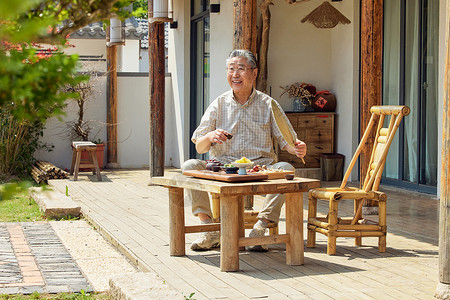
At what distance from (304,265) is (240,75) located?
1.36m

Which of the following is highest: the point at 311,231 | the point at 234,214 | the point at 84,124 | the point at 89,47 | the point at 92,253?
the point at 89,47

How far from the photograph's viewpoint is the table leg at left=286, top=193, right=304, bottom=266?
13.8 feet

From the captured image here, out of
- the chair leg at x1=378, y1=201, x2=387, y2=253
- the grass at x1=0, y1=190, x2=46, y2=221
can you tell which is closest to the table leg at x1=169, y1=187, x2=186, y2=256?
the chair leg at x1=378, y1=201, x2=387, y2=253

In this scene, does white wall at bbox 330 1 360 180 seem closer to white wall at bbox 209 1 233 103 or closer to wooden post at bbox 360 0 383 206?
white wall at bbox 209 1 233 103

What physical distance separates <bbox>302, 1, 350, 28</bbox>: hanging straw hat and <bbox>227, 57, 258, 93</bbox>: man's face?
4098 millimetres

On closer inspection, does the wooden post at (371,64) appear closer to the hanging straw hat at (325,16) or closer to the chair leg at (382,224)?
the chair leg at (382,224)

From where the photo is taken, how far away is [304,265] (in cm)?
425

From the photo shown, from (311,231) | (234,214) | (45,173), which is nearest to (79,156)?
(45,173)

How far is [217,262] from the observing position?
4.36m

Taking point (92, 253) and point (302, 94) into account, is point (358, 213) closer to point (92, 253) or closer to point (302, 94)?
point (92, 253)

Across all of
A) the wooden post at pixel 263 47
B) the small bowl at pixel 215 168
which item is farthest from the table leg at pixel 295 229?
the wooden post at pixel 263 47

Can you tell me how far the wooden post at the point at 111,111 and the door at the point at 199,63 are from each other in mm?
1248

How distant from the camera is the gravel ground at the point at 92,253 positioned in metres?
4.48

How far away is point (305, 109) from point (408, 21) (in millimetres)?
1821
